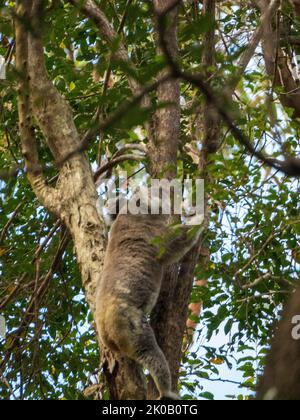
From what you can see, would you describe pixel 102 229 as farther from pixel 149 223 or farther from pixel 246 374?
pixel 246 374

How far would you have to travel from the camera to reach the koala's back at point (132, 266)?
5129 millimetres

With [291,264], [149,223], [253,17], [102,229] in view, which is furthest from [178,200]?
[253,17]

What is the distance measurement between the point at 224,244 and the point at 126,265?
1.83 meters

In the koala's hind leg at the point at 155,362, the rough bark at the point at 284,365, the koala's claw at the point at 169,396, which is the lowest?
the rough bark at the point at 284,365

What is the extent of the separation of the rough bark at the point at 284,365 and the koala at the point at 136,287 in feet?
8.24

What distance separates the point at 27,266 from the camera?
5.90 m

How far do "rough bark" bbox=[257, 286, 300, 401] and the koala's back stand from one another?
3.13 metres

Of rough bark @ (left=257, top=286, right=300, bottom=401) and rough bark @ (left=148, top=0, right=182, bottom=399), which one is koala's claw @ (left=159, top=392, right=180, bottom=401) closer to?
rough bark @ (left=148, top=0, right=182, bottom=399)

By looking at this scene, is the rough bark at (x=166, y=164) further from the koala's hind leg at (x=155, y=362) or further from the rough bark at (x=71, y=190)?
the rough bark at (x=71, y=190)

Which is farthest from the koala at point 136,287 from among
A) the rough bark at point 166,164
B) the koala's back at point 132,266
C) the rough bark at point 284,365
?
the rough bark at point 284,365

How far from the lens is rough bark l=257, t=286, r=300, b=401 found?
1.83m

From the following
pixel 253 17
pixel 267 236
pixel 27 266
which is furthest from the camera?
pixel 253 17
